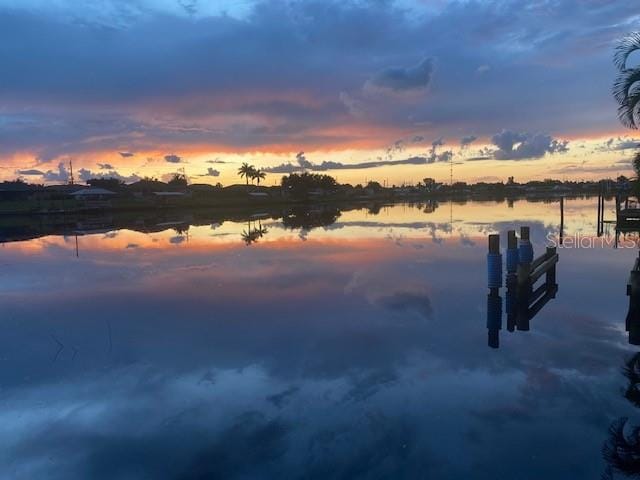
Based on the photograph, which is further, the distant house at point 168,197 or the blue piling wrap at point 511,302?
the distant house at point 168,197

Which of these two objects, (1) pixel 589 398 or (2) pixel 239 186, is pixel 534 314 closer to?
(1) pixel 589 398

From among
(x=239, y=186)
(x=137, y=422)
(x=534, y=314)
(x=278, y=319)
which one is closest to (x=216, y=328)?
(x=278, y=319)

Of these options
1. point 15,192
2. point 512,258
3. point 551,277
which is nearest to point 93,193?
point 15,192

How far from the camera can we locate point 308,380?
9453 mm

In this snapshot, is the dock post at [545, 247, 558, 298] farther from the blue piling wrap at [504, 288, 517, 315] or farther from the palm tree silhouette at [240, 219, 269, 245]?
the palm tree silhouette at [240, 219, 269, 245]

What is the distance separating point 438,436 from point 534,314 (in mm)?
7499

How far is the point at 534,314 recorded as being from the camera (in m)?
13.6

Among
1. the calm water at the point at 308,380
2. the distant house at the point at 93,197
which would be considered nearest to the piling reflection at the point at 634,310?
the calm water at the point at 308,380

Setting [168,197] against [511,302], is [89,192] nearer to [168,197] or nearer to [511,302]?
[168,197]

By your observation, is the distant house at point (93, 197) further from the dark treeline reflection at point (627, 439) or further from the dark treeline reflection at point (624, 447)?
the dark treeline reflection at point (624, 447)

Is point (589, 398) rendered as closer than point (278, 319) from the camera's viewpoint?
Yes

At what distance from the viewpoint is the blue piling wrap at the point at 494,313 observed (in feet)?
40.9

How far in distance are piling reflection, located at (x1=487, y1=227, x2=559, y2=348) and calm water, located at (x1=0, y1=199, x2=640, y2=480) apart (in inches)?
15.6

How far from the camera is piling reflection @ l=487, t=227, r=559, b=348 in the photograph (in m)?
12.6
